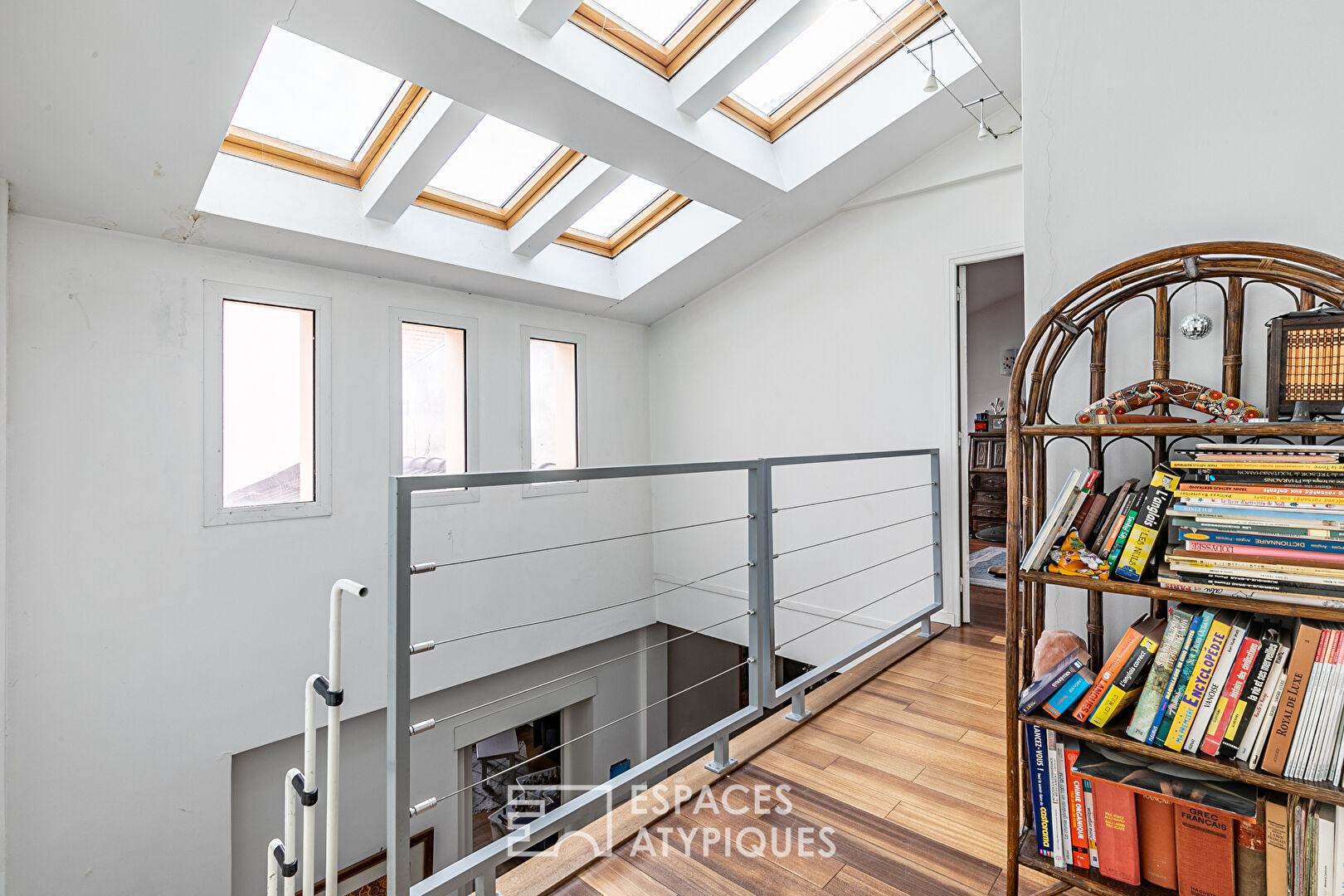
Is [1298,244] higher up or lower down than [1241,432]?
higher up

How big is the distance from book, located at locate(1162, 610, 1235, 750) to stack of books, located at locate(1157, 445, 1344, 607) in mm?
69

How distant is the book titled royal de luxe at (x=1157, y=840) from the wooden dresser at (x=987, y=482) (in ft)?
15.3

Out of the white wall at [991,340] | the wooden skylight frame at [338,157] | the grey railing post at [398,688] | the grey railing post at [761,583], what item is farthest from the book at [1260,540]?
the white wall at [991,340]

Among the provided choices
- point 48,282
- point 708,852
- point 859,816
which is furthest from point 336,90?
point 859,816

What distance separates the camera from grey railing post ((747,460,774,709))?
80.7 inches

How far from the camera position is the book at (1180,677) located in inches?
44.8

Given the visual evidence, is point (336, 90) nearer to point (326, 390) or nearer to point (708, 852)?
point (326, 390)

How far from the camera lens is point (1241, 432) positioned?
108 cm

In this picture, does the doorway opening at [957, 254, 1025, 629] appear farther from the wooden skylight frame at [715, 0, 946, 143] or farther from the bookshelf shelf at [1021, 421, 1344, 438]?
the bookshelf shelf at [1021, 421, 1344, 438]

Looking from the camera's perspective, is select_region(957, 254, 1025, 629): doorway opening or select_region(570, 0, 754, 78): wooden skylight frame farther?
select_region(957, 254, 1025, 629): doorway opening

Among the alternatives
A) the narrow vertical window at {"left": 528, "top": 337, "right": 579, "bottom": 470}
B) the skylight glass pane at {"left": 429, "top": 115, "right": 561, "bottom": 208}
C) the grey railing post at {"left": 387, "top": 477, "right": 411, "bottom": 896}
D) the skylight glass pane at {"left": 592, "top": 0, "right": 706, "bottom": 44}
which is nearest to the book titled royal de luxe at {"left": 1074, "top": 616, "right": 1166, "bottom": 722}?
the grey railing post at {"left": 387, "top": 477, "right": 411, "bottom": 896}

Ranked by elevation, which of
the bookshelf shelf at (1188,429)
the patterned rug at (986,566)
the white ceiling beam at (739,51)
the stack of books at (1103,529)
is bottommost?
the patterned rug at (986,566)

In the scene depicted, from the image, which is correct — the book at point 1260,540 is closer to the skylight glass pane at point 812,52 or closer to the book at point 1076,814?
the book at point 1076,814

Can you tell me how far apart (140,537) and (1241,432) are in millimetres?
3686
